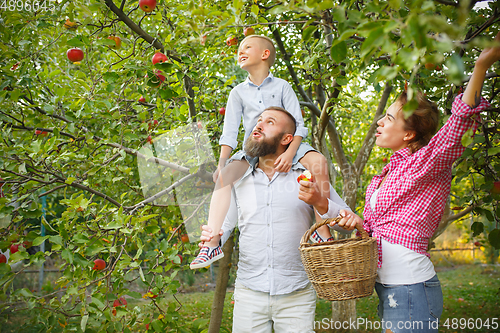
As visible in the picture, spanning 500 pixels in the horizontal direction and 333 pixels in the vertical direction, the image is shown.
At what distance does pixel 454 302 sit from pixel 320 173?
6553 mm

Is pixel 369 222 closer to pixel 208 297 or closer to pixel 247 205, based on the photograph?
pixel 247 205

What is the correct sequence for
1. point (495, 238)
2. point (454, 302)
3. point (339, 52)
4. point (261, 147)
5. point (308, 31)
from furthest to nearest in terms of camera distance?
point (454, 302) → point (495, 238) → point (261, 147) → point (308, 31) → point (339, 52)

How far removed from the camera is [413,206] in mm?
1531

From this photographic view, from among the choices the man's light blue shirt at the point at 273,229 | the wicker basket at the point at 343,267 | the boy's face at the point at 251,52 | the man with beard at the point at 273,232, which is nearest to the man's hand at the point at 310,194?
the man with beard at the point at 273,232

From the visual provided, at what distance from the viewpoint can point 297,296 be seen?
5.76 ft

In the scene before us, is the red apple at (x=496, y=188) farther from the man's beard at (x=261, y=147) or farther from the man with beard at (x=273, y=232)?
the man's beard at (x=261, y=147)

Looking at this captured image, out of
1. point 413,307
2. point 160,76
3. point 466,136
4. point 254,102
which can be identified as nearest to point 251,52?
point 254,102

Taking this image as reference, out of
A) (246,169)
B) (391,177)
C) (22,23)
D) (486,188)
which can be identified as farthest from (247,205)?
(22,23)

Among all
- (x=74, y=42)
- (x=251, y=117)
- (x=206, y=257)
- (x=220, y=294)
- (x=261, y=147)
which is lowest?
(x=220, y=294)

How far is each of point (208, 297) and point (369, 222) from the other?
6.57 m

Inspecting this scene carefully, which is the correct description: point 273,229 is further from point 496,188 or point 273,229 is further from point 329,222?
point 496,188

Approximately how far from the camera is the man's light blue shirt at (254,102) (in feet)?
7.51

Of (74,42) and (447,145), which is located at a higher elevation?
(74,42)

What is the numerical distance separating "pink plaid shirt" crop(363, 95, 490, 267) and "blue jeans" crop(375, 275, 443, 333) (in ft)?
0.46
